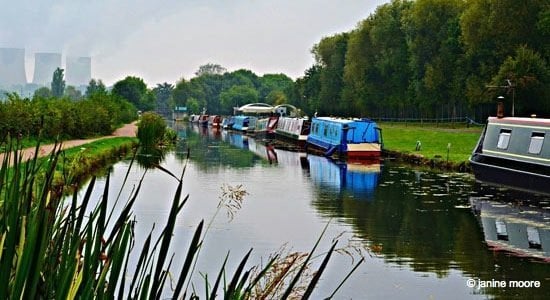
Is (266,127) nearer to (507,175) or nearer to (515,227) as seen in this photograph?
(507,175)

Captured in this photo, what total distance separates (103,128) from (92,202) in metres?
27.6

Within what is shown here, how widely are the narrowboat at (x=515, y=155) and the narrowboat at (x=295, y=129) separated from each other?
2361cm

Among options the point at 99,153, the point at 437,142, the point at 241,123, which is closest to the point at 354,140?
the point at 437,142

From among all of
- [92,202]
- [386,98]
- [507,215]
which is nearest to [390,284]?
[507,215]

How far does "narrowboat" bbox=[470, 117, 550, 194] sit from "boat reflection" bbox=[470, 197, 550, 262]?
1.43 meters

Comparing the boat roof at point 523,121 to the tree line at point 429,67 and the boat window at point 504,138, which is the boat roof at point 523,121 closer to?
the boat window at point 504,138

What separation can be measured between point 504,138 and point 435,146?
12.6 m

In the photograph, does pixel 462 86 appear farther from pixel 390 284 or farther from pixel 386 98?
pixel 390 284

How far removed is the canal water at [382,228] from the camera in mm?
9750

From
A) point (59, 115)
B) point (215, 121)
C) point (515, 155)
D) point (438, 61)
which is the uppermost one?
point (438, 61)

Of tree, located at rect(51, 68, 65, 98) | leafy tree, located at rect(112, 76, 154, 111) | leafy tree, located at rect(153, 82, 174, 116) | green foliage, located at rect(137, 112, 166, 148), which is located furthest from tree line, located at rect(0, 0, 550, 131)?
leafy tree, located at rect(153, 82, 174, 116)

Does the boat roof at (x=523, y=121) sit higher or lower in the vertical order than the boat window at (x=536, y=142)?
higher

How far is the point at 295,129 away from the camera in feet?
155

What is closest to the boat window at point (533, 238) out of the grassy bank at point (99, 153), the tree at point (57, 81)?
the grassy bank at point (99, 153)
